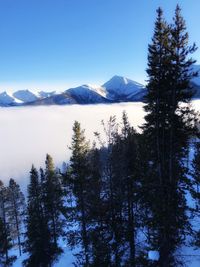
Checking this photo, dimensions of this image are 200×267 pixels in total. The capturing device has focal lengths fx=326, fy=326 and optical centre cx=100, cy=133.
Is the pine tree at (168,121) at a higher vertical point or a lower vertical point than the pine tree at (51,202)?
higher

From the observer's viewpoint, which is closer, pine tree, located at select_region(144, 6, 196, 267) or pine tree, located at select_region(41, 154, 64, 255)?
pine tree, located at select_region(144, 6, 196, 267)

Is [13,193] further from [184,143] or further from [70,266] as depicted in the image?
[184,143]

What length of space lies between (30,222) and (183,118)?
20788 millimetres

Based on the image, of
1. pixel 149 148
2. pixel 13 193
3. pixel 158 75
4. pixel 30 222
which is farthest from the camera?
pixel 13 193

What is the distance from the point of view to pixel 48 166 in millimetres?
→ 44938

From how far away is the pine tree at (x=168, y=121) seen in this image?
19.5 m

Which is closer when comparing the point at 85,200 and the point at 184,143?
the point at 184,143

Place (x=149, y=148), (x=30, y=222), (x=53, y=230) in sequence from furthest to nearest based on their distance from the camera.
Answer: (x=53, y=230), (x=30, y=222), (x=149, y=148)

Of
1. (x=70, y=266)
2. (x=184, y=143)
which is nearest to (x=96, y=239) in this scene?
(x=184, y=143)

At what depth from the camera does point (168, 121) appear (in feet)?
70.4

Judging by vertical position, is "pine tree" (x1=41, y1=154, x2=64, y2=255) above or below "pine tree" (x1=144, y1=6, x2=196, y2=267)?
below

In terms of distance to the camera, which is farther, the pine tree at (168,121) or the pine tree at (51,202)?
the pine tree at (51,202)

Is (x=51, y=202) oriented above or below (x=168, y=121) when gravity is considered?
below

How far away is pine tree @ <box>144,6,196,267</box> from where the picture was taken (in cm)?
1945
